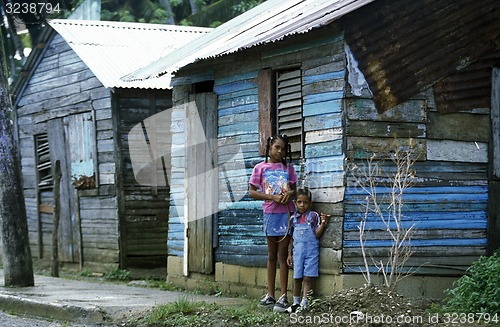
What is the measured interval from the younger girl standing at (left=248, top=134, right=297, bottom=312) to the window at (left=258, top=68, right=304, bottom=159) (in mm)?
431

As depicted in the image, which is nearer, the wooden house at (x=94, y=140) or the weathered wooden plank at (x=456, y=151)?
the weathered wooden plank at (x=456, y=151)

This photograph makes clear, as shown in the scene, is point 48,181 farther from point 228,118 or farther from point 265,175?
point 265,175

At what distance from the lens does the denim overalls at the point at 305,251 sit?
9062 millimetres

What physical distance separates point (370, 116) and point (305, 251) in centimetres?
154

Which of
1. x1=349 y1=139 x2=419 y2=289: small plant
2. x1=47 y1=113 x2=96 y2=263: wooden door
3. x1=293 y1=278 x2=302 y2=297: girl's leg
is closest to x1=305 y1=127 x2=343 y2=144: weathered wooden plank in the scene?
x1=349 y1=139 x2=419 y2=289: small plant

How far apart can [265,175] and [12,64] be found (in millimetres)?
21517

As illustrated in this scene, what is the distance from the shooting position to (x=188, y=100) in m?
11.9

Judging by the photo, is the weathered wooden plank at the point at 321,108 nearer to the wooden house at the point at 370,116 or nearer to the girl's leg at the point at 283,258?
the wooden house at the point at 370,116

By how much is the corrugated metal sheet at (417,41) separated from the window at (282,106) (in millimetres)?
972

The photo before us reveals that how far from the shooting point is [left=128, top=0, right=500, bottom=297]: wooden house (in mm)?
Result: 9148

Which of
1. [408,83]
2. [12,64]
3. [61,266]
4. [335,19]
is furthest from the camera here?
[12,64]

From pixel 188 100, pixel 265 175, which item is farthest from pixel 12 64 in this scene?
pixel 265 175

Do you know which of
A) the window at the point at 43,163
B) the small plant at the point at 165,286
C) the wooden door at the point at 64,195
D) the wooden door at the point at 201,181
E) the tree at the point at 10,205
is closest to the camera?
the wooden door at the point at 201,181

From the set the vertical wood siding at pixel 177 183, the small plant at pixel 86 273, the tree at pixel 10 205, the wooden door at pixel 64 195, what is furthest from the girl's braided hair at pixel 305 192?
the wooden door at pixel 64 195
